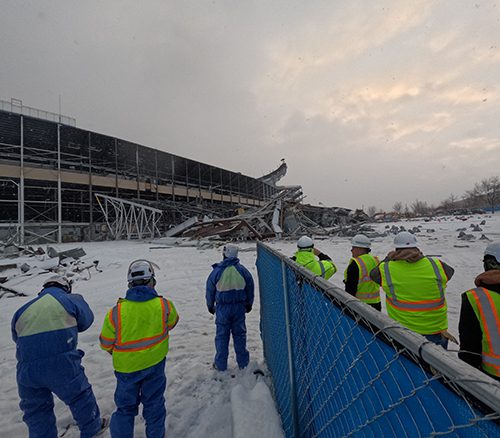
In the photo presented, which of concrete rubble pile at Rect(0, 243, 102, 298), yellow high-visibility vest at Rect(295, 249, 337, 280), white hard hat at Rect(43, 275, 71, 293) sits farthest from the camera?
concrete rubble pile at Rect(0, 243, 102, 298)

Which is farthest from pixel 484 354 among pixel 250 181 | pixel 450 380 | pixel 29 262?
pixel 250 181

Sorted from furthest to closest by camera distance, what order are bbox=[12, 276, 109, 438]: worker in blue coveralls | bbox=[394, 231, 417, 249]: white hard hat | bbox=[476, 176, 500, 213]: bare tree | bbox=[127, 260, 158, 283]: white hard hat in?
Result: bbox=[476, 176, 500, 213]: bare tree < bbox=[394, 231, 417, 249]: white hard hat < bbox=[127, 260, 158, 283]: white hard hat < bbox=[12, 276, 109, 438]: worker in blue coveralls

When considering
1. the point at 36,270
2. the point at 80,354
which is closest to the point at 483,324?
the point at 80,354

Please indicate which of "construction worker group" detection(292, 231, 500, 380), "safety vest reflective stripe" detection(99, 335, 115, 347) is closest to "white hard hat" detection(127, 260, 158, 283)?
"safety vest reflective stripe" detection(99, 335, 115, 347)

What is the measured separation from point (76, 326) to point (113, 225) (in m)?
26.4

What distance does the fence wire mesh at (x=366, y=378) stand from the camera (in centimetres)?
62

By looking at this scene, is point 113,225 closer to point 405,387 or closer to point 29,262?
point 29,262

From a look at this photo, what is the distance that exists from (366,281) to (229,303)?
1.90 m

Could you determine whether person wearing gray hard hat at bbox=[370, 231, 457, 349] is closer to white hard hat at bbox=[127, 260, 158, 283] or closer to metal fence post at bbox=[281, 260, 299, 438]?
metal fence post at bbox=[281, 260, 299, 438]

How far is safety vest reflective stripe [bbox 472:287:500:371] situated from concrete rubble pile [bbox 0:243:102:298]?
9775 millimetres

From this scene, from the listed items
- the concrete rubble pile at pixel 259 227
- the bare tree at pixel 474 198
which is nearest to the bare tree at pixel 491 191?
the bare tree at pixel 474 198

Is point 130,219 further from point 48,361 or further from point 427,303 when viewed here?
point 427,303

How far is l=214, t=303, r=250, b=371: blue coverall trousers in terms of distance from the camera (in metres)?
3.58

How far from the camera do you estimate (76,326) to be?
2.49 metres
